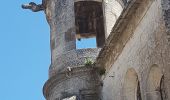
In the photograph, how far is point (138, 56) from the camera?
12.1 metres

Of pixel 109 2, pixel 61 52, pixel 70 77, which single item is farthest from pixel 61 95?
pixel 109 2

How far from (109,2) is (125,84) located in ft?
14.2

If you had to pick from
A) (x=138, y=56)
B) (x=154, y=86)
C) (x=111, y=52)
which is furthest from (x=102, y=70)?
(x=154, y=86)

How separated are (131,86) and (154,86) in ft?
4.64

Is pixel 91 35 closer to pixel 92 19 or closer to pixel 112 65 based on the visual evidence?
pixel 92 19

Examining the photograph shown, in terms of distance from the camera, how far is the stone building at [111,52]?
36.7 feet

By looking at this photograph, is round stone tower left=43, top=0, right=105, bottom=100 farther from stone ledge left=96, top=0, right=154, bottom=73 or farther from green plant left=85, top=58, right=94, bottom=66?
stone ledge left=96, top=0, right=154, bottom=73

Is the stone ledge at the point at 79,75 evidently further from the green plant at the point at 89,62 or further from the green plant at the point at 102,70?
the green plant at the point at 102,70

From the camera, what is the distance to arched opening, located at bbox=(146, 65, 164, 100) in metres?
11.6

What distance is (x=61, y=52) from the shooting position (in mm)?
15945

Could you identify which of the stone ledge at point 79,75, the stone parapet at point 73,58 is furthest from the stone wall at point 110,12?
the stone ledge at point 79,75

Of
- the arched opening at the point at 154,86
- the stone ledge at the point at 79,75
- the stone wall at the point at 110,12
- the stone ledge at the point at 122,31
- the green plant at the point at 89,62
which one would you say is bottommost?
the arched opening at the point at 154,86

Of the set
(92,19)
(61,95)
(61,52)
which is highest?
(92,19)

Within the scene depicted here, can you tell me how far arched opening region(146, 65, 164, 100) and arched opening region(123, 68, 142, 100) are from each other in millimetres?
1118
